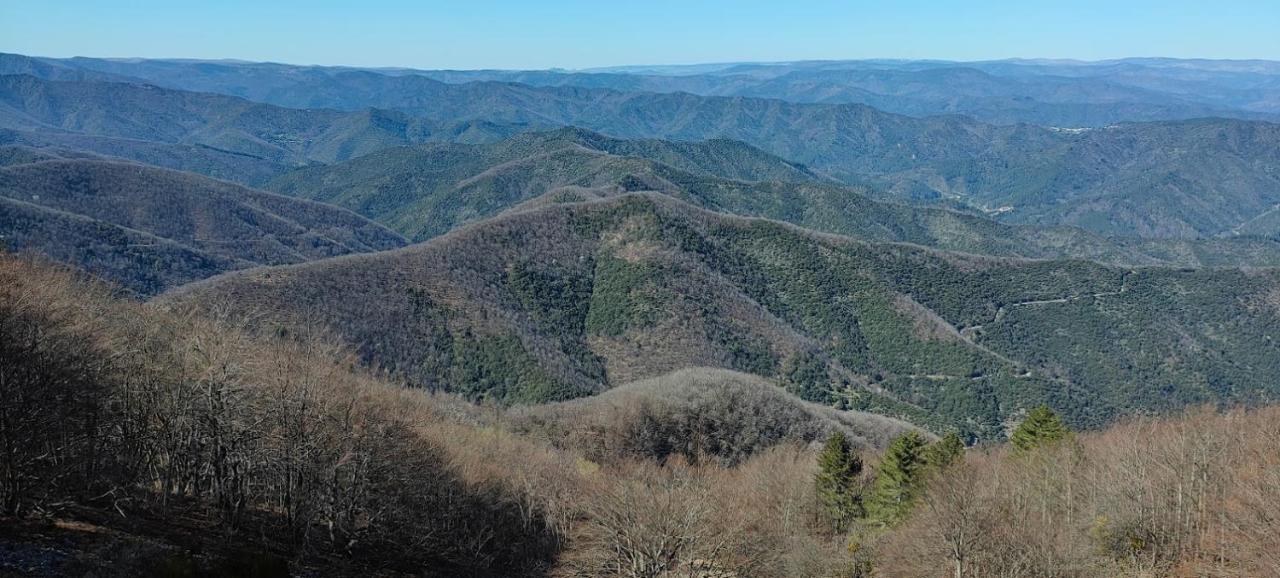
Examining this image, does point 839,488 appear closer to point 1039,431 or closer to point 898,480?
point 898,480

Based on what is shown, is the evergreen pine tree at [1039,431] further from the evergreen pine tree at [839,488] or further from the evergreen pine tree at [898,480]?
the evergreen pine tree at [839,488]

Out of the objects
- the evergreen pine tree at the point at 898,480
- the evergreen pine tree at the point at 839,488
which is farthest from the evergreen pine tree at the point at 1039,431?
the evergreen pine tree at the point at 839,488

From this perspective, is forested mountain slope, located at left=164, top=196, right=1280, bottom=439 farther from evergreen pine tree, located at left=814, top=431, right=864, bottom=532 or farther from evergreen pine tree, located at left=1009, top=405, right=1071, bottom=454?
evergreen pine tree, located at left=1009, top=405, right=1071, bottom=454

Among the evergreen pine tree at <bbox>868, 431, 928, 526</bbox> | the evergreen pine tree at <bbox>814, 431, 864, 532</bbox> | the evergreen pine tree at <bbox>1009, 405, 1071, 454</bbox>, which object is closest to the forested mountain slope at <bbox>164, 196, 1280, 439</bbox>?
the evergreen pine tree at <bbox>814, 431, 864, 532</bbox>

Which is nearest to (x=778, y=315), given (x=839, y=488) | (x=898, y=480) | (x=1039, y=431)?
(x=1039, y=431)

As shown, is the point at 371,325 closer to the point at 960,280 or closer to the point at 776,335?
the point at 776,335

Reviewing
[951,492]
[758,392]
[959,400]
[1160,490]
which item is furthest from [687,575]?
[959,400]
